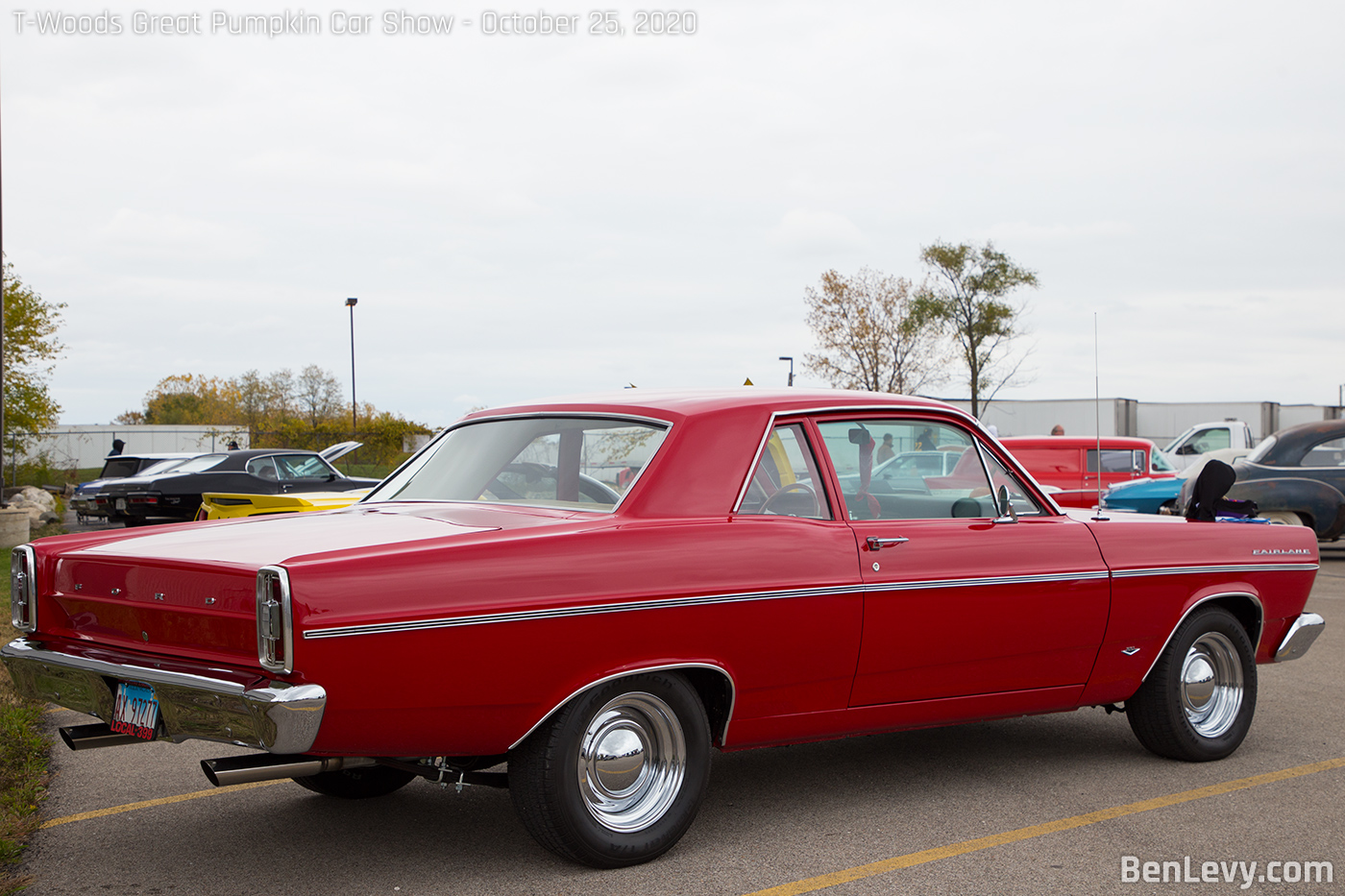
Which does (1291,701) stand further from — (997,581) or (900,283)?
(900,283)

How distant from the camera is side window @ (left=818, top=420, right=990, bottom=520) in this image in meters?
4.48

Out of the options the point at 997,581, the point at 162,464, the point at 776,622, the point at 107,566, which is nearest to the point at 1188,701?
the point at 997,581

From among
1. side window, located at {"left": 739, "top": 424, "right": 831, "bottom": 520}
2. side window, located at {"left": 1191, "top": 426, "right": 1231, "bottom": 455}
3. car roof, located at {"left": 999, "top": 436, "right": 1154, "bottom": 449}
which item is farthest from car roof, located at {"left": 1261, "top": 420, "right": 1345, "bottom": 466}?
side window, located at {"left": 739, "top": 424, "right": 831, "bottom": 520}

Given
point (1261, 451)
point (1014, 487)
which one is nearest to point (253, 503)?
point (1014, 487)

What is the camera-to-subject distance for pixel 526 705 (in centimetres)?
354

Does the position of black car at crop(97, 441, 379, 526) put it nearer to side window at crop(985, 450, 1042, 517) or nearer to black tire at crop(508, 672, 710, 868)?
side window at crop(985, 450, 1042, 517)

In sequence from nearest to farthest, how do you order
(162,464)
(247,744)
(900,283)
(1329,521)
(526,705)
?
(247,744) < (526,705) < (1329,521) < (162,464) < (900,283)

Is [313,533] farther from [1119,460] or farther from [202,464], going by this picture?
[1119,460]

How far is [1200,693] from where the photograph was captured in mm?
5340

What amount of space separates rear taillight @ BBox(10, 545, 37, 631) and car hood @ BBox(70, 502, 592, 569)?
27 centimetres

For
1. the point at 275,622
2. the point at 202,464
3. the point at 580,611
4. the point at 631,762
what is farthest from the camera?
the point at 202,464

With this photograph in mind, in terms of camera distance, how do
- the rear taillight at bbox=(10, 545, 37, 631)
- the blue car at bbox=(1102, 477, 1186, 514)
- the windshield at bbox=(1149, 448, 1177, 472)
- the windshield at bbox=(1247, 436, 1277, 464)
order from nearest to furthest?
the rear taillight at bbox=(10, 545, 37, 631), the windshield at bbox=(1247, 436, 1277, 464), the blue car at bbox=(1102, 477, 1186, 514), the windshield at bbox=(1149, 448, 1177, 472)

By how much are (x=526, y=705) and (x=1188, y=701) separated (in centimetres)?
326

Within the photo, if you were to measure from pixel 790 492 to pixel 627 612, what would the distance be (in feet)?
2.88
